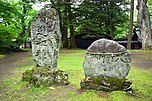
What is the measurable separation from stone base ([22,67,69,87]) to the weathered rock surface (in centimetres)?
135

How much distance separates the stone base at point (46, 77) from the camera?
7871mm

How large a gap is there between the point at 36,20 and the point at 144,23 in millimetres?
17450

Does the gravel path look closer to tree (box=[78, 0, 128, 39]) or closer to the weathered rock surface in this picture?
the weathered rock surface

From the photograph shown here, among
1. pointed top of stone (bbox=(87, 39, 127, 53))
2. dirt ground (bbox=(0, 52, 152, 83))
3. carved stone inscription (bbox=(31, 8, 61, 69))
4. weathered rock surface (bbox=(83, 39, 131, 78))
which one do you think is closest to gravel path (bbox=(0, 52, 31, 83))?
dirt ground (bbox=(0, 52, 152, 83))

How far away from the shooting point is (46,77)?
7910 millimetres

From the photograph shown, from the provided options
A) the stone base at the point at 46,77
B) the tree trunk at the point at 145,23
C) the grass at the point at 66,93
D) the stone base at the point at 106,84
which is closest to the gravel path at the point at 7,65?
the grass at the point at 66,93

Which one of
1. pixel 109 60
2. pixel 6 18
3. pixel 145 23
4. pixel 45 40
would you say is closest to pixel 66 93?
pixel 109 60

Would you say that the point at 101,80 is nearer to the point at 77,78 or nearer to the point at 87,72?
the point at 87,72

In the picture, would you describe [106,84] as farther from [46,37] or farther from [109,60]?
[46,37]

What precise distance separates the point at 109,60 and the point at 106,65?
18cm

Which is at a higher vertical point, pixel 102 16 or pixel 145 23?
pixel 102 16

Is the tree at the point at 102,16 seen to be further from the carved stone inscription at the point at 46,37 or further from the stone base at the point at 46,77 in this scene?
the stone base at the point at 46,77

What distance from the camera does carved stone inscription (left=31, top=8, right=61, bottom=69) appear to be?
8.47 m

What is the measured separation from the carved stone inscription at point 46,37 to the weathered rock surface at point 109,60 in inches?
72.1
